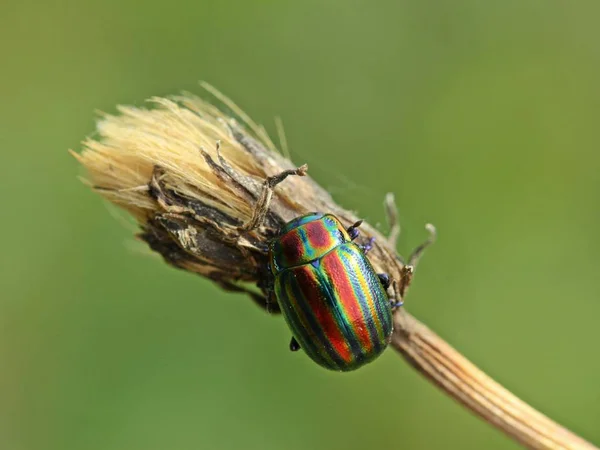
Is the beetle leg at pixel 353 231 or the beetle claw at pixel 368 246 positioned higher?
the beetle leg at pixel 353 231

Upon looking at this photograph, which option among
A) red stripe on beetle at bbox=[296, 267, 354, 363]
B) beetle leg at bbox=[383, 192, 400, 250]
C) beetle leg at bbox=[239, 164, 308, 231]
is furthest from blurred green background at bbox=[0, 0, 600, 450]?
beetle leg at bbox=[239, 164, 308, 231]

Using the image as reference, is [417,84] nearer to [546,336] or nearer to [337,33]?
[337,33]

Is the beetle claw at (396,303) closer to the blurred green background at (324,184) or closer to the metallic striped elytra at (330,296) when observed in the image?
the metallic striped elytra at (330,296)

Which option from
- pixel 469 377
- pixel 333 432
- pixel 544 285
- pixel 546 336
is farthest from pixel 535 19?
pixel 469 377

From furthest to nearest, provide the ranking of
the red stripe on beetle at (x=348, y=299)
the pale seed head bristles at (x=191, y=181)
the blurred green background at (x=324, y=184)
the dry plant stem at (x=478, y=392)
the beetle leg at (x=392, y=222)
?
the blurred green background at (x=324, y=184) → the beetle leg at (x=392, y=222) → the red stripe on beetle at (x=348, y=299) → the pale seed head bristles at (x=191, y=181) → the dry plant stem at (x=478, y=392)

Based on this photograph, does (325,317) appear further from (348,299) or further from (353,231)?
(353,231)

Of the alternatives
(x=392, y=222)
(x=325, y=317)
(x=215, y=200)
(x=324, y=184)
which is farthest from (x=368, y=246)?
(x=324, y=184)

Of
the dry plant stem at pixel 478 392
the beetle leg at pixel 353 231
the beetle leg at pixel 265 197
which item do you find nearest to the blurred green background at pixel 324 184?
the beetle leg at pixel 353 231

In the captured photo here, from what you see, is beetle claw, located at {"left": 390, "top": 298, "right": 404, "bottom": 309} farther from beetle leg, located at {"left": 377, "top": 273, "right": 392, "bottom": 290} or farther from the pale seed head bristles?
the pale seed head bristles
